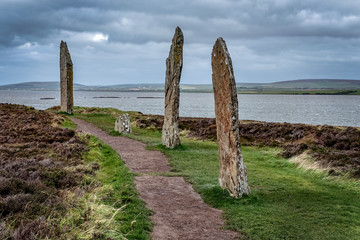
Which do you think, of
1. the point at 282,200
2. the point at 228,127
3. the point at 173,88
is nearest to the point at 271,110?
the point at 173,88

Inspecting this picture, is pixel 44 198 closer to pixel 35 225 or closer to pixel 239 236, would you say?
pixel 35 225

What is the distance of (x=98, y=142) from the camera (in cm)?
1753

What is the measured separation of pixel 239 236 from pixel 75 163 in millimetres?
7071

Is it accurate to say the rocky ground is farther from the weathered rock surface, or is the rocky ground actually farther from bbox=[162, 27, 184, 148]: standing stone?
bbox=[162, 27, 184, 148]: standing stone

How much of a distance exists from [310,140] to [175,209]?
1361 centimetres

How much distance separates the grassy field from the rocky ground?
871mm

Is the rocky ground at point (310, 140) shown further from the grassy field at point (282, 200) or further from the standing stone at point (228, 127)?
the standing stone at point (228, 127)

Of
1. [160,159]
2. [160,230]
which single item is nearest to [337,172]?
[160,159]

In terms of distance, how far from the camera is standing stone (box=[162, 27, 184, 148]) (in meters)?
17.5

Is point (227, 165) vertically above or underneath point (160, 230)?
above

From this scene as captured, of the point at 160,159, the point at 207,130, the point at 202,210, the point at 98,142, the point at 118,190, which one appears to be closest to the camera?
the point at 202,210

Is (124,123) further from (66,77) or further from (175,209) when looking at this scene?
(175,209)

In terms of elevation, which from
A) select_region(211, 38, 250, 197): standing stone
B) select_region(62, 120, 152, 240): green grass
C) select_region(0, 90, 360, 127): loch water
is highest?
select_region(211, 38, 250, 197): standing stone

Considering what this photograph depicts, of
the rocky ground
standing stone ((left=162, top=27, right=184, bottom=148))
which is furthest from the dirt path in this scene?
the rocky ground
